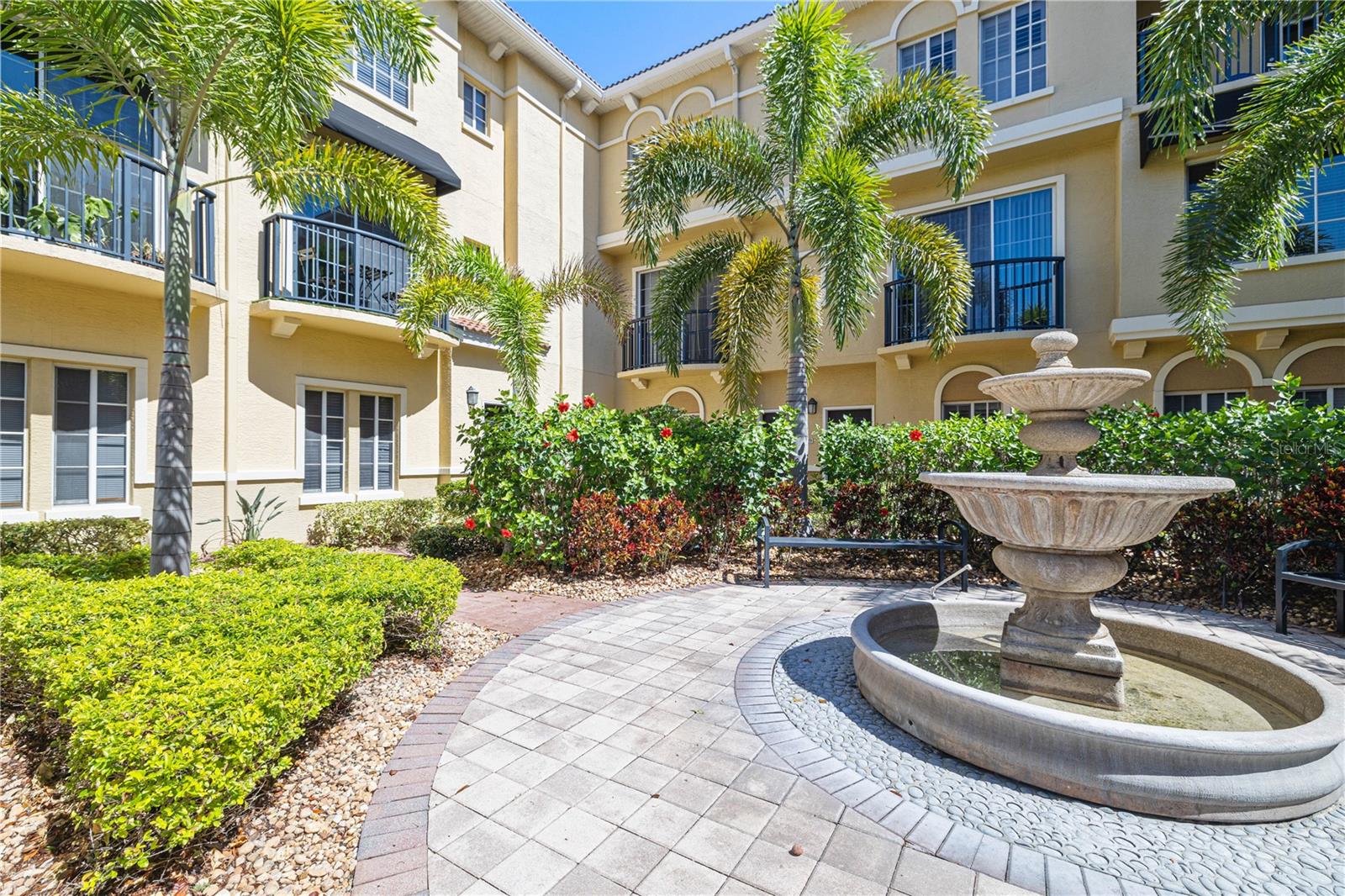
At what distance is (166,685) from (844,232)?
7657 millimetres

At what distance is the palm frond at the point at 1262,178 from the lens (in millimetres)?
6340

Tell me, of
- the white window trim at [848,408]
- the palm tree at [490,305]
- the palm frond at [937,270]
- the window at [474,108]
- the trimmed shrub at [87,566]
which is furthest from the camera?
the window at [474,108]

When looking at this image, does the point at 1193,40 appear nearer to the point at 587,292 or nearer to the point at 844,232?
the point at 844,232

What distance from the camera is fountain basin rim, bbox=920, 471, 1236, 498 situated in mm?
2969

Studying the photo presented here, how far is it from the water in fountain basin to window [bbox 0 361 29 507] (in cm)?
1053

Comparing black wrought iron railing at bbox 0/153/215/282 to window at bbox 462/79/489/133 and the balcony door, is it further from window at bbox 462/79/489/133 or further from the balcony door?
the balcony door

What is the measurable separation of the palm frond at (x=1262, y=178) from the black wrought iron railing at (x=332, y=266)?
1156 centimetres

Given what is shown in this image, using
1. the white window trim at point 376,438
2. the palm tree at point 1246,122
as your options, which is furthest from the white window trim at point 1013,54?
the white window trim at point 376,438

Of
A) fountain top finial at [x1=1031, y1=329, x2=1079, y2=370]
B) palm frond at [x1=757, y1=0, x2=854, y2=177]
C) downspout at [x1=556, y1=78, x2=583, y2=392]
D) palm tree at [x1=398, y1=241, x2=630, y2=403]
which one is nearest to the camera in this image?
fountain top finial at [x1=1031, y1=329, x2=1079, y2=370]

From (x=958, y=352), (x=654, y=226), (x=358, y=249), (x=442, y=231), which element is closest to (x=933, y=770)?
(x=442, y=231)

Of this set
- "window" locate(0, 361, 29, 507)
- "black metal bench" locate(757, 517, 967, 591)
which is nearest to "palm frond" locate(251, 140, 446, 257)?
"window" locate(0, 361, 29, 507)

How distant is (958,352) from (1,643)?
13496 millimetres

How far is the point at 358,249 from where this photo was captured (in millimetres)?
10367

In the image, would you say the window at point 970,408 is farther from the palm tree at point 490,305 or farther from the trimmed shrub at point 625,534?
the palm tree at point 490,305
